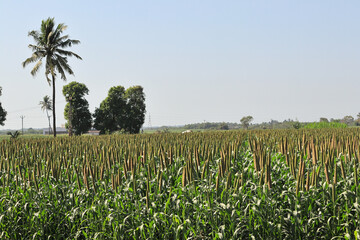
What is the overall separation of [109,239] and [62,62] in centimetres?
3220

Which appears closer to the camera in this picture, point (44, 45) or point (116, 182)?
point (116, 182)

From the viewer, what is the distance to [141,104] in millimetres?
63531

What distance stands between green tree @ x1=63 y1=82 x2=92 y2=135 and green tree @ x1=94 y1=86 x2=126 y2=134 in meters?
1.76

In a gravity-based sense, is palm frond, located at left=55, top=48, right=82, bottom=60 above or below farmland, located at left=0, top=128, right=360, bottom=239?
above

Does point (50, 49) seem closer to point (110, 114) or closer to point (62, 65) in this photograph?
point (62, 65)

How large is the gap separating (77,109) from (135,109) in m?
9.94

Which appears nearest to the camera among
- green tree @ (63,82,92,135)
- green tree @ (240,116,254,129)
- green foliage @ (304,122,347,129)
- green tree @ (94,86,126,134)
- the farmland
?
the farmland

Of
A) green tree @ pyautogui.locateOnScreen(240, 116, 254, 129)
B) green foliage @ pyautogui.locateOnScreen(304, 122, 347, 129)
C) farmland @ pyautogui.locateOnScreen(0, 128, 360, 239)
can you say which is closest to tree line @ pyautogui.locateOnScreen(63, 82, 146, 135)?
green foliage @ pyautogui.locateOnScreen(304, 122, 347, 129)

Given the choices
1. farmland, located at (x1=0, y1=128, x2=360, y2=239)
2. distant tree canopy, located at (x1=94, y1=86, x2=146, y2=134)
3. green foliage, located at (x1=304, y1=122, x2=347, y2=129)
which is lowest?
farmland, located at (x1=0, y1=128, x2=360, y2=239)

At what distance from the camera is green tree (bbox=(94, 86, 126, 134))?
59625 mm

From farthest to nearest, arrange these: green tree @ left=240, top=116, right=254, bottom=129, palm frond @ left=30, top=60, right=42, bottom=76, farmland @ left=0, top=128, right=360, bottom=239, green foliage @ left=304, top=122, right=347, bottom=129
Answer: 1. green tree @ left=240, top=116, right=254, bottom=129
2. green foliage @ left=304, top=122, right=347, bottom=129
3. palm frond @ left=30, top=60, right=42, bottom=76
4. farmland @ left=0, top=128, right=360, bottom=239

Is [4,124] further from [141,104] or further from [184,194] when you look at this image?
[184,194]

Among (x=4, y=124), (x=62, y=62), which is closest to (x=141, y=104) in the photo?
(x=4, y=124)

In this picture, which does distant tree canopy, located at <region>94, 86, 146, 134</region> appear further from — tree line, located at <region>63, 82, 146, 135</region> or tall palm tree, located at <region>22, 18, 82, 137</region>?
tall palm tree, located at <region>22, 18, 82, 137</region>
